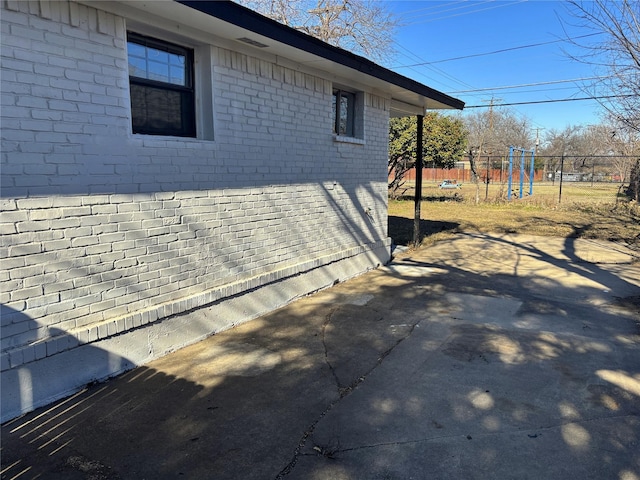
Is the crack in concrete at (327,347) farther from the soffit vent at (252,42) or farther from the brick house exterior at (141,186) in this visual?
the soffit vent at (252,42)

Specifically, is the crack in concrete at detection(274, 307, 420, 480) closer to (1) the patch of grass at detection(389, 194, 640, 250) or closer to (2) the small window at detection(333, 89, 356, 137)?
(2) the small window at detection(333, 89, 356, 137)

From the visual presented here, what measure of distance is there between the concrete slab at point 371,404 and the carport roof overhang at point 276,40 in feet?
11.1

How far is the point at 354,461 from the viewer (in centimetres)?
281

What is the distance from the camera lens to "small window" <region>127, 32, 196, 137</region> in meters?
4.23

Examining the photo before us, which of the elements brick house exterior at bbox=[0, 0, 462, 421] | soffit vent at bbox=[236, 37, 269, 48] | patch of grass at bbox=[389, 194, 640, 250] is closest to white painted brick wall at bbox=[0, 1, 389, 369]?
brick house exterior at bbox=[0, 0, 462, 421]

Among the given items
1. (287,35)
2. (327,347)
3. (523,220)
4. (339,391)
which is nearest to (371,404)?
(339,391)

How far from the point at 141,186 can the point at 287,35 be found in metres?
2.50

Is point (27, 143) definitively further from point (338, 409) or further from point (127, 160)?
point (338, 409)

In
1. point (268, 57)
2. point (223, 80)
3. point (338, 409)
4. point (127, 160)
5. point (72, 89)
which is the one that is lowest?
point (338, 409)

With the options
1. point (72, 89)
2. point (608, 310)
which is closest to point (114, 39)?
point (72, 89)

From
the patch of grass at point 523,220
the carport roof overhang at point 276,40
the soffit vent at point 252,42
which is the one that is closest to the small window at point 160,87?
the carport roof overhang at point 276,40

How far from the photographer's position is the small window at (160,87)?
4.23m

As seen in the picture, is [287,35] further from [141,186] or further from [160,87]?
[141,186]

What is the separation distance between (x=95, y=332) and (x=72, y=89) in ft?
6.80
